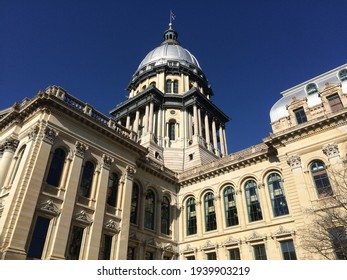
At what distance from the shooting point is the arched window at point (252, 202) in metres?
26.0

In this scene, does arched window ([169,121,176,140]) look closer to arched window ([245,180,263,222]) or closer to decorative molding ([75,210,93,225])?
arched window ([245,180,263,222])

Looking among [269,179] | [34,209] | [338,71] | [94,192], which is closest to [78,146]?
[94,192]

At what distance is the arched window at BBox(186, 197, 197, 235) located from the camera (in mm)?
29594

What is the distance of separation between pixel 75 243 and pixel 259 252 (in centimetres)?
1551

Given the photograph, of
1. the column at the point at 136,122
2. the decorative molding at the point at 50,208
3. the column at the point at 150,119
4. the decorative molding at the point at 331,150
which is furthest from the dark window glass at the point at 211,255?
the column at the point at 136,122

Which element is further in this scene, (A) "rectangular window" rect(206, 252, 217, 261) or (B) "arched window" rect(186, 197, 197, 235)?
(B) "arched window" rect(186, 197, 197, 235)

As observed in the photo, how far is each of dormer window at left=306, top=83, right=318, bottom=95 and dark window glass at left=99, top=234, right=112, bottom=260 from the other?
73.4ft

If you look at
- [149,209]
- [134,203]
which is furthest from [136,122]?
[134,203]

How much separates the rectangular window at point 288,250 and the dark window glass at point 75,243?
1620 centimetres

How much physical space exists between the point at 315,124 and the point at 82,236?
20394mm

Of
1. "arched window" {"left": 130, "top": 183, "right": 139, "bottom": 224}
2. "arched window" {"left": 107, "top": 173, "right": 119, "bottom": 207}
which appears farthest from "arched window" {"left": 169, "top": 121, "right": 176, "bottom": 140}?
"arched window" {"left": 107, "top": 173, "right": 119, "bottom": 207}

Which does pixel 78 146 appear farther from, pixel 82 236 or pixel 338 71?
pixel 338 71

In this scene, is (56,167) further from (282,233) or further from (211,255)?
(282,233)

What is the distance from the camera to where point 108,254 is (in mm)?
21078
